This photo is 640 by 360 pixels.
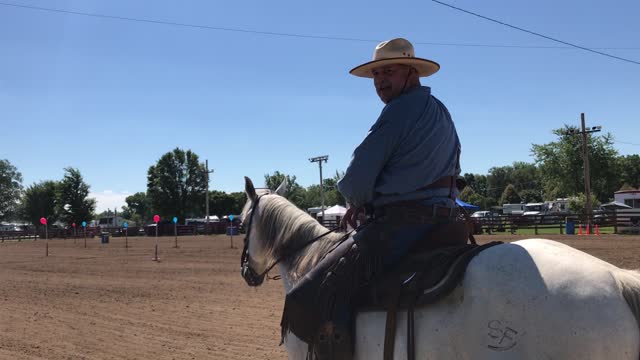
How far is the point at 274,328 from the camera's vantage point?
9.52m

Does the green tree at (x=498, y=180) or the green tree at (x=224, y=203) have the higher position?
the green tree at (x=498, y=180)

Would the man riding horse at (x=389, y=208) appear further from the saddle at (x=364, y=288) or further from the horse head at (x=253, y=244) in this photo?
the horse head at (x=253, y=244)

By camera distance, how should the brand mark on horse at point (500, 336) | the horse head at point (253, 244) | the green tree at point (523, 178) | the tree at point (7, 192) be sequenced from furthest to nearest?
the green tree at point (523, 178), the tree at point (7, 192), the horse head at point (253, 244), the brand mark on horse at point (500, 336)

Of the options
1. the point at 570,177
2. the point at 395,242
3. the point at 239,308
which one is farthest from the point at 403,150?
the point at 570,177

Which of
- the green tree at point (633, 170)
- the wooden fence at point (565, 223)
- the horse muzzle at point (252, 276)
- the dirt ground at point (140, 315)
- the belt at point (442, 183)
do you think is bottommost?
the dirt ground at point (140, 315)

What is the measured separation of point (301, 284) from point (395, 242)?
67 centimetres

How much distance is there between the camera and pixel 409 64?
338 centimetres

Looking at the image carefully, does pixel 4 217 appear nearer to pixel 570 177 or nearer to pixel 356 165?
pixel 570 177

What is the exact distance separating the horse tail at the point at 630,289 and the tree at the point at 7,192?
119 meters

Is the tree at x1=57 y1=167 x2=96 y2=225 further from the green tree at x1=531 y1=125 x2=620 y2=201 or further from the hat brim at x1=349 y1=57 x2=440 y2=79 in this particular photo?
the hat brim at x1=349 y1=57 x2=440 y2=79

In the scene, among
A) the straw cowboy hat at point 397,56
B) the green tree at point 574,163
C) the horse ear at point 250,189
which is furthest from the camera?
the green tree at point 574,163

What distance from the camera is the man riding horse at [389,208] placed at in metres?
2.98

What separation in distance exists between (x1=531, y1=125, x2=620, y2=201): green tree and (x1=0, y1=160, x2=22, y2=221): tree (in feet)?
326

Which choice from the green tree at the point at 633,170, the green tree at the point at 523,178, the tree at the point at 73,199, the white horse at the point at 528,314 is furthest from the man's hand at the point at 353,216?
the green tree at the point at 523,178
